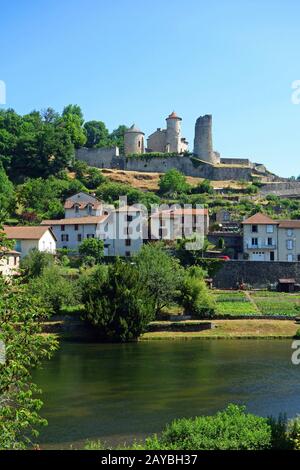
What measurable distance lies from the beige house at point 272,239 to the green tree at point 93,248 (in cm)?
1519

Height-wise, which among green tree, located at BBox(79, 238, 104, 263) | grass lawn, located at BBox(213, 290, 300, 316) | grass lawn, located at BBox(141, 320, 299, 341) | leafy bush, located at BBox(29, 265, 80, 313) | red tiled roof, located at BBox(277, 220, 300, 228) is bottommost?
grass lawn, located at BBox(141, 320, 299, 341)

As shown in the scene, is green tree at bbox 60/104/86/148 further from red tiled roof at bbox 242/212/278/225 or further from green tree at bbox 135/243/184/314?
green tree at bbox 135/243/184/314

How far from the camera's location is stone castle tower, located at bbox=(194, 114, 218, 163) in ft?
352

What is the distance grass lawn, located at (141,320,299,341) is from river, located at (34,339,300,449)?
2.38m

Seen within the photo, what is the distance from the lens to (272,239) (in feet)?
218

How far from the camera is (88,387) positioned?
3256 cm

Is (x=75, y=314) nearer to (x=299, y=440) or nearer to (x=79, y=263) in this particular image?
(x=79, y=263)

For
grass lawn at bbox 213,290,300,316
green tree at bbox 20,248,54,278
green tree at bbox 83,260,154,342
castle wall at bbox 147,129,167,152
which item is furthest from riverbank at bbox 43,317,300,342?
castle wall at bbox 147,129,167,152

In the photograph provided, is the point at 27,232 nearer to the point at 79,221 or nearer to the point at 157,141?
the point at 79,221

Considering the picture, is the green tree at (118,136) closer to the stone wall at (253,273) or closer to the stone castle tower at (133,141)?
the stone castle tower at (133,141)

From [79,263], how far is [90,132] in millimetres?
70268

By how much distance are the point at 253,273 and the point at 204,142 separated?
160 ft

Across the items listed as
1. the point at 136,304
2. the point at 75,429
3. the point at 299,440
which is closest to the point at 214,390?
the point at 75,429

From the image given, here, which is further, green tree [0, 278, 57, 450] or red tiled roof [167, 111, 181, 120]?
red tiled roof [167, 111, 181, 120]
